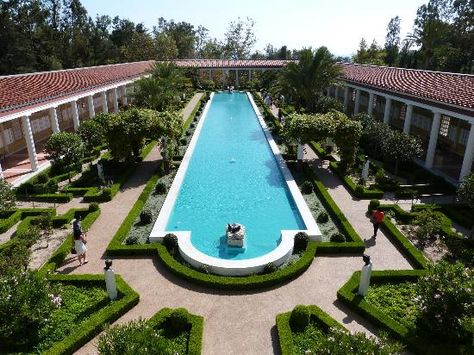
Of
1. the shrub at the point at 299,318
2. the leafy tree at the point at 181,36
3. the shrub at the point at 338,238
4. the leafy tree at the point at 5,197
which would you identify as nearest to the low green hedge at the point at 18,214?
the leafy tree at the point at 5,197

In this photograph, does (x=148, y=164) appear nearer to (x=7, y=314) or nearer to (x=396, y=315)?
(x=7, y=314)

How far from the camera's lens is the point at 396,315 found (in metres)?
11.5

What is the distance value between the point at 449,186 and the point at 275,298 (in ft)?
45.4

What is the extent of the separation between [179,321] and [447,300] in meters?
7.14

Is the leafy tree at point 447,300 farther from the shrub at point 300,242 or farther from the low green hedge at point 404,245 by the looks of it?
the shrub at point 300,242

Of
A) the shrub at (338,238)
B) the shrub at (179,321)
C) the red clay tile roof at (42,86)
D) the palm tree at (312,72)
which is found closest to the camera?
the shrub at (179,321)

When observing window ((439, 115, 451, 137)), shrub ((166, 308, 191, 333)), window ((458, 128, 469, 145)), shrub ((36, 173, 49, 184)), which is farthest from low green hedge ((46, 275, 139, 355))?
window ((439, 115, 451, 137))

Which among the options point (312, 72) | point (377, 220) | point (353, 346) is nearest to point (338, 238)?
point (377, 220)

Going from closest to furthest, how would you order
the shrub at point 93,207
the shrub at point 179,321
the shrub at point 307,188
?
1. the shrub at point 179,321
2. the shrub at point 93,207
3. the shrub at point 307,188

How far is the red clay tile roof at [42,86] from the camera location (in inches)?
883

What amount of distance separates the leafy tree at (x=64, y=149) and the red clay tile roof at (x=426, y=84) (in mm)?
21366

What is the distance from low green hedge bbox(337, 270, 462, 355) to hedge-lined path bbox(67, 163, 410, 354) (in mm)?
315

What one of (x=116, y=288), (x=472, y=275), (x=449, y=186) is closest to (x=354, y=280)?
(x=472, y=275)

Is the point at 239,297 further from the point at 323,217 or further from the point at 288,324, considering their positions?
the point at 323,217
